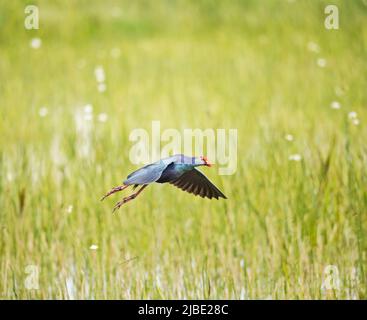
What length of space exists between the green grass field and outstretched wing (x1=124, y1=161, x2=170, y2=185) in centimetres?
85

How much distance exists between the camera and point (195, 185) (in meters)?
2.70

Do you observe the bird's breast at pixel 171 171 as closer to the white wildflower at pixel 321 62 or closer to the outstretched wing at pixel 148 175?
the outstretched wing at pixel 148 175

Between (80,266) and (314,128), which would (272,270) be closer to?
(80,266)

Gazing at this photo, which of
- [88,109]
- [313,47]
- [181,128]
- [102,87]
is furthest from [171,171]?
[313,47]

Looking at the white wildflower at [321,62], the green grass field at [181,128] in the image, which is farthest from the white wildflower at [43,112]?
the white wildflower at [321,62]

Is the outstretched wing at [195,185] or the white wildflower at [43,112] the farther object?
the white wildflower at [43,112]

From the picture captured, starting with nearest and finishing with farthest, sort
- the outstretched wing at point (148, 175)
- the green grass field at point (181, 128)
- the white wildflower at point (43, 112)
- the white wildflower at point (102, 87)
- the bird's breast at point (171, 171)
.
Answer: the outstretched wing at point (148, 175) → the bird's breast at point (171, 171) → the green grass field at point (181, 128) → the white wildflower at point (43, 112) → the white wildflower at point (102, 87)

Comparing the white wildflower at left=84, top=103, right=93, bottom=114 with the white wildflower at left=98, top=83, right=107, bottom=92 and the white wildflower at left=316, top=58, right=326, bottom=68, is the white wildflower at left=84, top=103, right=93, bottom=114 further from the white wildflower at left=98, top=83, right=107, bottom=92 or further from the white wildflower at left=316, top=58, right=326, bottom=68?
the white wildflower at left=316, top=58, right=326, bottom=68

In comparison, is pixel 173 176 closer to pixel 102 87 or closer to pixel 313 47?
pixel 102 87

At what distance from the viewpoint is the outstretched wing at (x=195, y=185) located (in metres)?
2.68

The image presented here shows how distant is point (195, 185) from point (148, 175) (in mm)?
456

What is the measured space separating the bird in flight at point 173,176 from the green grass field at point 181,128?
Answer: 51 cm

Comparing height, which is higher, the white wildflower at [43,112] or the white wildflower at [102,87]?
the white wildflower at [102,87]
